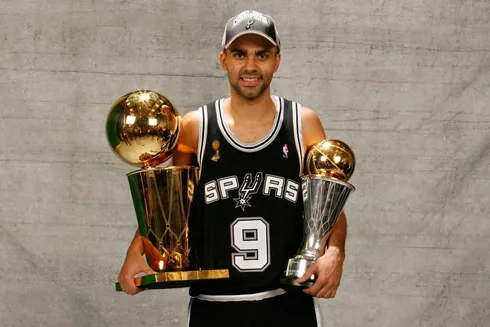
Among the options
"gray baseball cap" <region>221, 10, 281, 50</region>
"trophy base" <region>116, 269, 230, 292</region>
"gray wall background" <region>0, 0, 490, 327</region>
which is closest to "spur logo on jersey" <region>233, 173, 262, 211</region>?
"trophy base" <region>116, 269, 230, 292</region>

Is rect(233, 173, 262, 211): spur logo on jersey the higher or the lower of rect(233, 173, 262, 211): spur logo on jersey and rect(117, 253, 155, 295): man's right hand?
the higher

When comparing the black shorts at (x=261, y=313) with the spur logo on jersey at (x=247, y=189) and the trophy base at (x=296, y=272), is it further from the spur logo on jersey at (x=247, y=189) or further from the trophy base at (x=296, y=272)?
the spur logo on jersey at (x=247, y=189)

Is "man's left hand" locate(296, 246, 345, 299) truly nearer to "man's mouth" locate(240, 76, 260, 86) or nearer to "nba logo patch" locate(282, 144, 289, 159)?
"nba logo patch" locate(282, 144, 289, 159)

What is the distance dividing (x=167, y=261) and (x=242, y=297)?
0.26 m

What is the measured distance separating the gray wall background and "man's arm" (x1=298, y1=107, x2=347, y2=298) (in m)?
1.26

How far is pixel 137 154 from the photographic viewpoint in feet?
9.62

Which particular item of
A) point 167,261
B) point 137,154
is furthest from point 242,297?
point 137,154

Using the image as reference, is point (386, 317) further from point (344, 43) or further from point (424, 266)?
point (344, 43)

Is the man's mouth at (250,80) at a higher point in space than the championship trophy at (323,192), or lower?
higher

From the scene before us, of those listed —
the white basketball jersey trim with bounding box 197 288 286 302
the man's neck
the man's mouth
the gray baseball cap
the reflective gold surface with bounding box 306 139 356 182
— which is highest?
the gray baseball cap

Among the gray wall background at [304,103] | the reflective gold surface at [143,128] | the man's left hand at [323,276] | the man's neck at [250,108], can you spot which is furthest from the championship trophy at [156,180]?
the gray wall background at [304,103]

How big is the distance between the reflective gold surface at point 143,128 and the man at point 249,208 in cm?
14

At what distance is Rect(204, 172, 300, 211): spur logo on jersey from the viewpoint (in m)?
2.96

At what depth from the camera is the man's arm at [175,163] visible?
289 cm
